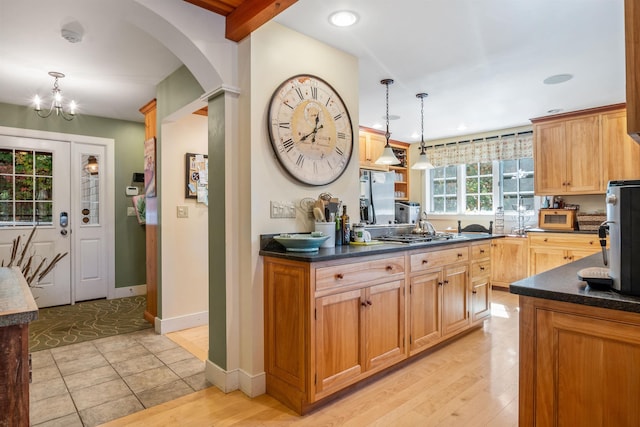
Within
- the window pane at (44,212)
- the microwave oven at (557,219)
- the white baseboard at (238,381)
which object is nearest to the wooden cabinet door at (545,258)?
the microwave oven at (557,219)

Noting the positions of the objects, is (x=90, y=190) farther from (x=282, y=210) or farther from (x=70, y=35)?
(x=282, y=210)

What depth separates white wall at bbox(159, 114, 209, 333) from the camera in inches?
137

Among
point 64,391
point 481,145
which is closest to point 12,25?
point 64,391

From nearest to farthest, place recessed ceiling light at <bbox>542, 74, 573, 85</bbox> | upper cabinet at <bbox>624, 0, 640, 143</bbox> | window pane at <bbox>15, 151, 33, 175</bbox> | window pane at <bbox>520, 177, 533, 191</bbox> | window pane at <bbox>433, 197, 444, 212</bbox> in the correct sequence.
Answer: upper cabinet at <bbox>624, 0, 640, 143</bbox>
recessed ceiling light at <bbox>542, 74, 573, 85</bbox>
window pane at <bbox>15, 151, 33, 175</bbox>
window pane at <bbox>520, 177, 533, 191</bbox>
window pane at <bbox>433, 197, 444, 212</bbox>

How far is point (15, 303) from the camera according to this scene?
3.91 feet

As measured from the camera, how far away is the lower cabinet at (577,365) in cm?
111

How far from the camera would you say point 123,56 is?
2949 millimetres

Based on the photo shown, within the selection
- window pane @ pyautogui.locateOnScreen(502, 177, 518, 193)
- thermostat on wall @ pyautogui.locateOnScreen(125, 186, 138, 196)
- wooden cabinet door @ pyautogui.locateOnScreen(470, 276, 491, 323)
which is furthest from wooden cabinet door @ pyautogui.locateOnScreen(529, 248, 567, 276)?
thermostat on wall @ pyautogui.locateOnScreen(125, 186, 138, 196)

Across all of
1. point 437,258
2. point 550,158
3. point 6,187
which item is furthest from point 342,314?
point 6,187

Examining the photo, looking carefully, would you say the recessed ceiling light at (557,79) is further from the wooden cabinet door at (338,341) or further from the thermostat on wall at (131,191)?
the thermostat on wall at (131,191)

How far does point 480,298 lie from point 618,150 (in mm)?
2719

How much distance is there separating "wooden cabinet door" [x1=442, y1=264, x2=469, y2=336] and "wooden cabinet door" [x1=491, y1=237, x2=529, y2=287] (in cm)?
226

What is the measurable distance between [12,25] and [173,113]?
1185 millimetres

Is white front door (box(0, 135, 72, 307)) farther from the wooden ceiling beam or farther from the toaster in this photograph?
the toaster
